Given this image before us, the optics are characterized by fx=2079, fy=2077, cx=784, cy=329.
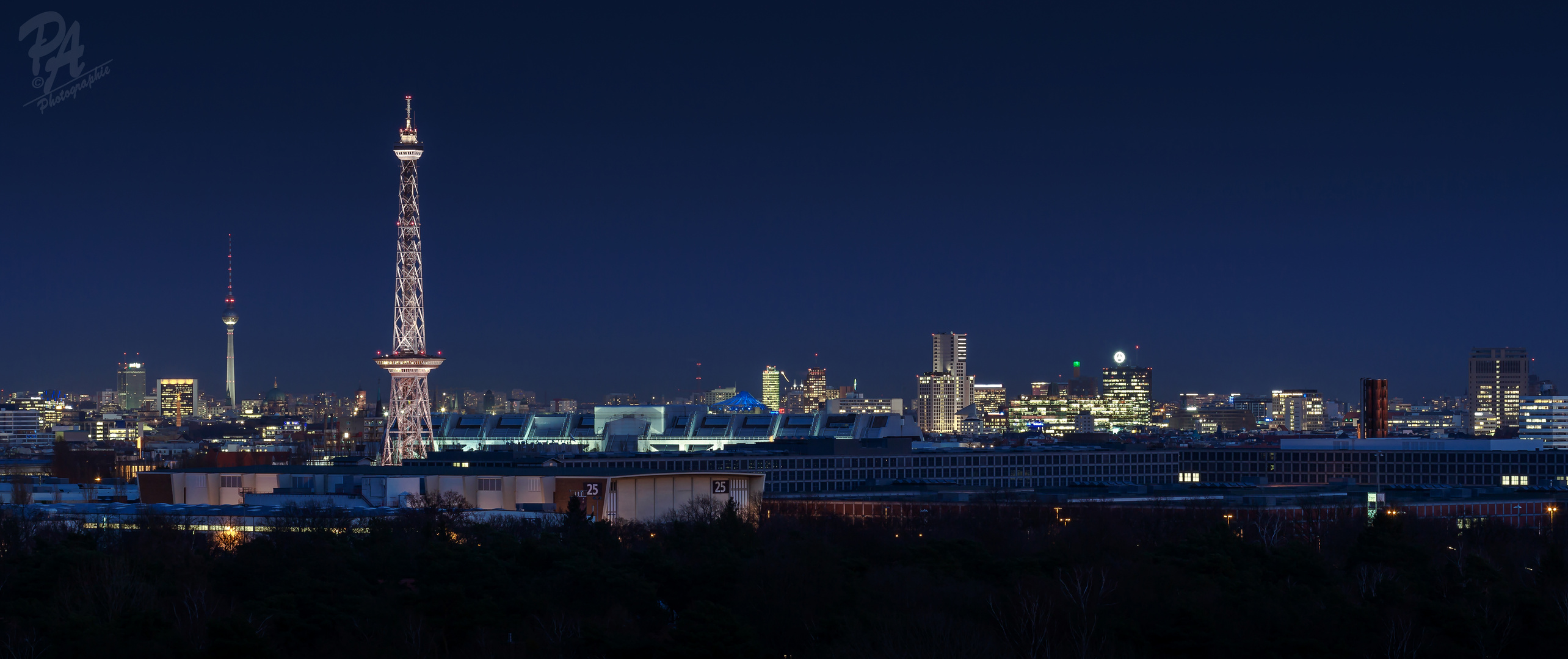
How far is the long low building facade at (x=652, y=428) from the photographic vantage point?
544ft

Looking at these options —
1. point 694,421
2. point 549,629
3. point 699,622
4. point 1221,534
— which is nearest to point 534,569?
point 549,629

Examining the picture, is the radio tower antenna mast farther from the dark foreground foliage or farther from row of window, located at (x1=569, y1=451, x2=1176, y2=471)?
the dark foreground foliage

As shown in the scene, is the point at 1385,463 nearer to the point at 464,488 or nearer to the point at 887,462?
the point at 887,462

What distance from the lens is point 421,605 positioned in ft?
183

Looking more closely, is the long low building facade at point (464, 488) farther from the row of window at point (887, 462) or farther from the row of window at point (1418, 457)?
the row of window at point (1418, 457)

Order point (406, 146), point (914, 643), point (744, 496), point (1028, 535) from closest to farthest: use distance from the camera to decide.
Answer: point (914, 643) < point (1028, 535) < point (744, 496) < point (406, 146)

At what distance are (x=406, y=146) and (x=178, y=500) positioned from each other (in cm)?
3745

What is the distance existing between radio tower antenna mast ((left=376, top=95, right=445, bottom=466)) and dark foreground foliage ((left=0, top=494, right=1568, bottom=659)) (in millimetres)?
63747

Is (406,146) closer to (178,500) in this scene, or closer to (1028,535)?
(178,500)

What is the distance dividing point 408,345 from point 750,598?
8567cm

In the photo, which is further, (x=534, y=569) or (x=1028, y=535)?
(x=1028, y=535)

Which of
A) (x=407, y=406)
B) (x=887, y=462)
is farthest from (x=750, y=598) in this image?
(x=407, y=406)

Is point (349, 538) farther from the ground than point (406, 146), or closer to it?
closer to it

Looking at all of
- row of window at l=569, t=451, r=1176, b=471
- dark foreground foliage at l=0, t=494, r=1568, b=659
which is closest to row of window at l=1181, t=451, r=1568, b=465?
row of window at l=569, t=451, r=1176, b=471
